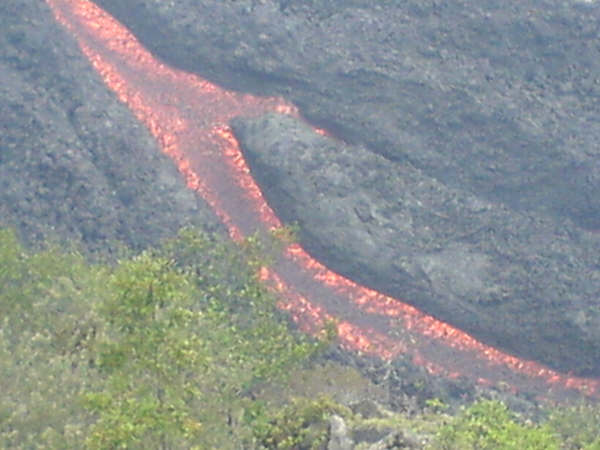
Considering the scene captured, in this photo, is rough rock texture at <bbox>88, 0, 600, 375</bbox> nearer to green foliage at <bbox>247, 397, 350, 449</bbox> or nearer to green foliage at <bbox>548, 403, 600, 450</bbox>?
green foliage at <bbox>548, 403, 600, 450</bbox>

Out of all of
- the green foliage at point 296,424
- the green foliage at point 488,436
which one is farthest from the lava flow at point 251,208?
the green foliage at point 488,436

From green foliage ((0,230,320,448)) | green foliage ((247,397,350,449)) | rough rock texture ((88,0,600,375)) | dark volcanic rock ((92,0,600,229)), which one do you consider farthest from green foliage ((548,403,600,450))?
dark volcanic rock ((92,0,600,229))

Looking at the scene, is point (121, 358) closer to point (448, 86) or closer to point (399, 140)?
point (399, 140)

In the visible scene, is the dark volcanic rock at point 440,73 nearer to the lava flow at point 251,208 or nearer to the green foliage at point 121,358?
the lava flow at point 251,208

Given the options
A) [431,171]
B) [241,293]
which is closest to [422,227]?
[431,171]

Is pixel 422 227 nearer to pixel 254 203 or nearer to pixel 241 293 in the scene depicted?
pixel 254 203
